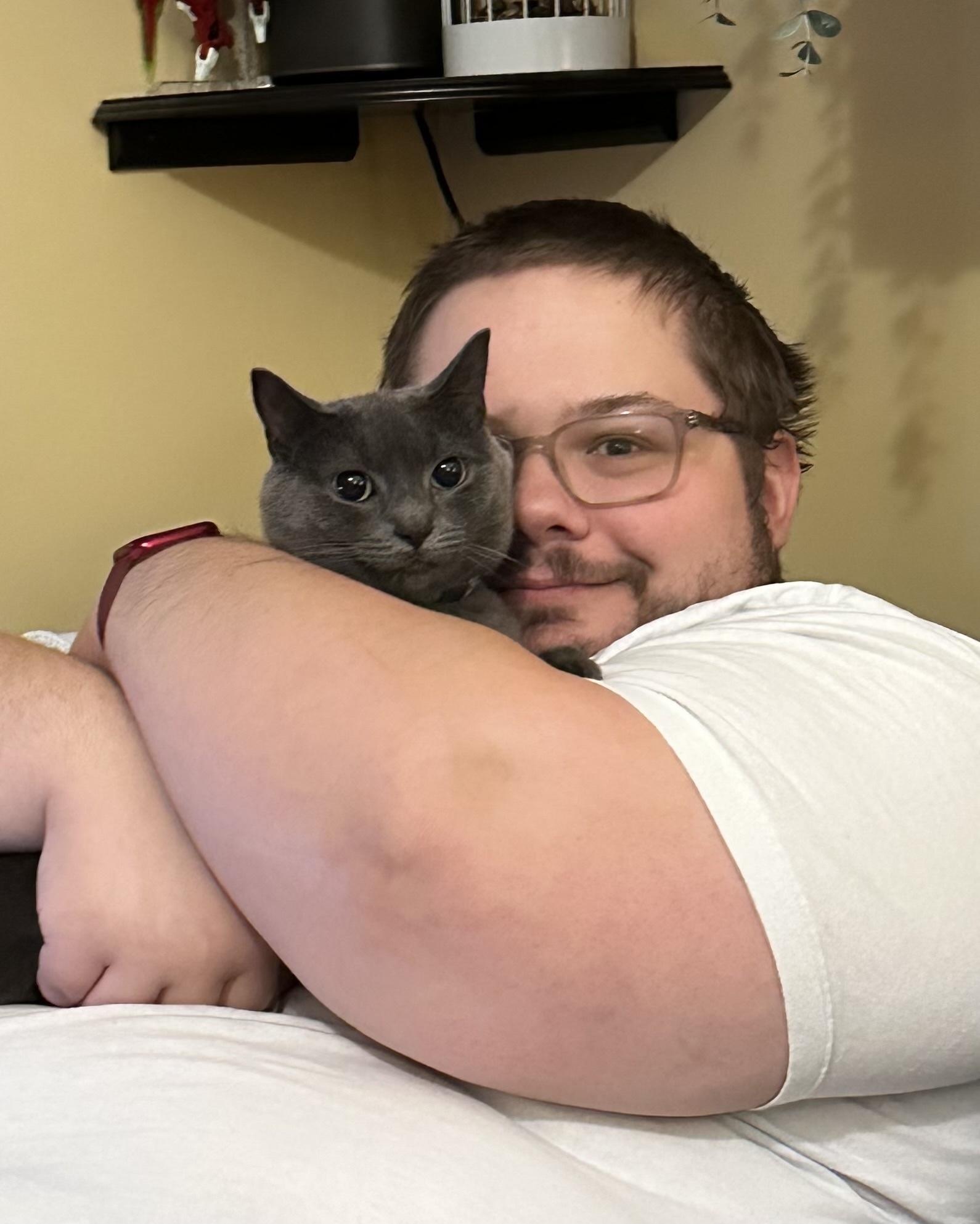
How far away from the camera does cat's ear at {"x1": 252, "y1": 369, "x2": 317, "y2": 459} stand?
115 cm

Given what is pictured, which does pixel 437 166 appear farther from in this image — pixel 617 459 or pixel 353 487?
pixel 353 487

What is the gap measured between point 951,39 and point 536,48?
1.86ft

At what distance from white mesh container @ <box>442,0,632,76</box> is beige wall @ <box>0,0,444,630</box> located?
37cm

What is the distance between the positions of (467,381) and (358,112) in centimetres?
116

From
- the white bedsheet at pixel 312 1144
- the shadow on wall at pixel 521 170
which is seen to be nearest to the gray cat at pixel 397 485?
the white bedsheet at pixel 312 1144

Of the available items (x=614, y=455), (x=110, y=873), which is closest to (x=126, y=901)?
(x=110, y=873)

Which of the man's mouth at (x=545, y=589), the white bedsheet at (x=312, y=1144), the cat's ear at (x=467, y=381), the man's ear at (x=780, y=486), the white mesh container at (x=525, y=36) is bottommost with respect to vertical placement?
the white bedsheet at (x=312, y=1144)

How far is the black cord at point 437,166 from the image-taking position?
230cm

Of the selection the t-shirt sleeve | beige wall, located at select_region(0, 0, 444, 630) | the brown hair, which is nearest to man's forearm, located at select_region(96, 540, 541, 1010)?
the t-shirt sleeve

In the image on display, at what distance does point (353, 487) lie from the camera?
117cm

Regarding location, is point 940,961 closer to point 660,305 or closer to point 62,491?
point 660,305

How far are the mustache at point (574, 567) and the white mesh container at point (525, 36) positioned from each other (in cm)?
93

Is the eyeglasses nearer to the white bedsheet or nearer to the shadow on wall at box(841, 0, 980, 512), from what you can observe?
the white bedsheet

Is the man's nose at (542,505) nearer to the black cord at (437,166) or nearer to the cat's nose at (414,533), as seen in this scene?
the cat's nose at (414,533)
